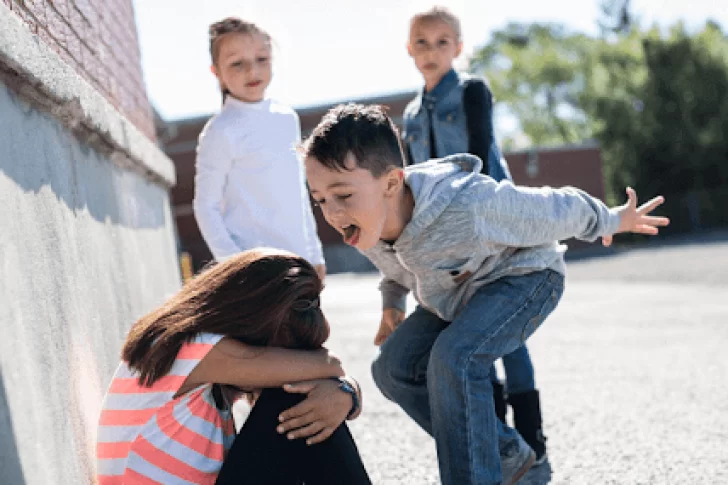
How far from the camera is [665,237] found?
3139 centimetres

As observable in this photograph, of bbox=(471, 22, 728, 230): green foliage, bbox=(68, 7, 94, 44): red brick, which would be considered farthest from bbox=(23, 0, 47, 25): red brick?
bbox=(471, 22, 728, 230): green foliage

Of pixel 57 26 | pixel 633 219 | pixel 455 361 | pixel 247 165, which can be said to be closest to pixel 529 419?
pixel 633 219

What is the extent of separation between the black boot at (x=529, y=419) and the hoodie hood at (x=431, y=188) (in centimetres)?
124

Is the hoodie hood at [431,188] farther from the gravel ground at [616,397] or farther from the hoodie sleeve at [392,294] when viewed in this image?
the gravel ground at [616,397]

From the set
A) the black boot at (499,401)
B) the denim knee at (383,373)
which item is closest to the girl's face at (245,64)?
the denim knee at (383,373)

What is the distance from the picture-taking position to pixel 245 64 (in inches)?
153

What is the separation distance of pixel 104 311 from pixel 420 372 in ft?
3.92

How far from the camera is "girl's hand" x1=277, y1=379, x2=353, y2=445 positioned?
2.32 metres

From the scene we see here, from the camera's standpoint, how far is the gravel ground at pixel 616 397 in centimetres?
353

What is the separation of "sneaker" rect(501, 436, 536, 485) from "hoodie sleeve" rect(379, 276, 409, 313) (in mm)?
705

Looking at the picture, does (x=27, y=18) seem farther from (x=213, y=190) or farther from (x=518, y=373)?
(x=518, y=373)

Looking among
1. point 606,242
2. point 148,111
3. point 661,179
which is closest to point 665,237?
point 661,179

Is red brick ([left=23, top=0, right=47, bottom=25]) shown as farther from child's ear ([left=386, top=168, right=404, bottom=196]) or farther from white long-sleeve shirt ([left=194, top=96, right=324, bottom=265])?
child's ear ([left=386, top=168, right=404, bottom=196])

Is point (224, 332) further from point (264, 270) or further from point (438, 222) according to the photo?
point (438, 222)
